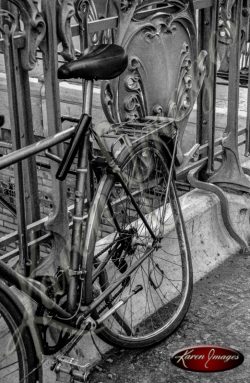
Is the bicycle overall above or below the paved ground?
above

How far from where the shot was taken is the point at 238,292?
4523mm

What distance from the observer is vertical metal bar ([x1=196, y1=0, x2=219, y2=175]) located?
4656 mm

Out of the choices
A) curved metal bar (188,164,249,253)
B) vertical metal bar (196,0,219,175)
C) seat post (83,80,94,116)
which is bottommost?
curved metal bar (188,164,249,253)

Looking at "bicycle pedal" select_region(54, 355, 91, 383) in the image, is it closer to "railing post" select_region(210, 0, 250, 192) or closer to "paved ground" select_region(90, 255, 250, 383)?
"paved ground" select_region(90, 255, 250, 383)

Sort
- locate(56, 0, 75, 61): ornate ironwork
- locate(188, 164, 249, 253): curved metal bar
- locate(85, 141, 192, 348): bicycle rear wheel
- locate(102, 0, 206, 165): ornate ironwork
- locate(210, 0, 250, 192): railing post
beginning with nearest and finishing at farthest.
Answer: locate(56, 0, 75, 61): ornate ironwork, locate(85, 141, 192, 348): bicycle rear wheel, locate(102, 0, 206, 165): ornate ironwork, locate(188, 164, 249, 253): curved metal bar, locate(210, 0, 250, 192): railing post

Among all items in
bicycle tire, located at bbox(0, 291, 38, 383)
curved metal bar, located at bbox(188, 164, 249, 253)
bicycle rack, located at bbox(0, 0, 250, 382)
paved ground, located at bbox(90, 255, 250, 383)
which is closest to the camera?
bicycle tire, located at bbox(0, 291, 38, 383)

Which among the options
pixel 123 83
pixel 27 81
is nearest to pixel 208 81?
pixel 123 83

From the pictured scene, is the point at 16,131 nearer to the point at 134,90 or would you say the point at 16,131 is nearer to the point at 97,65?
the point at 97,65

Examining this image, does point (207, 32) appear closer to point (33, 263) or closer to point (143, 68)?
point (143, 68)

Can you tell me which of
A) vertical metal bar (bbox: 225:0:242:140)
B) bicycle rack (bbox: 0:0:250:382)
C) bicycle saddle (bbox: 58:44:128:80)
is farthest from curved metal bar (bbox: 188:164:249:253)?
bicycle saddle (bbox: 58:44:128:80)

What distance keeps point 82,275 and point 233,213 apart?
6.93 ft

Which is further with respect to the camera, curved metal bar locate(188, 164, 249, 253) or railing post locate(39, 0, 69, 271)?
curved metal bar locate(188, 164, 249, 253)

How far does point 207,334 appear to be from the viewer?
159 inches

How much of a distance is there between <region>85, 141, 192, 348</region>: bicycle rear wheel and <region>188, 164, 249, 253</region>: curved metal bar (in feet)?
2.05
